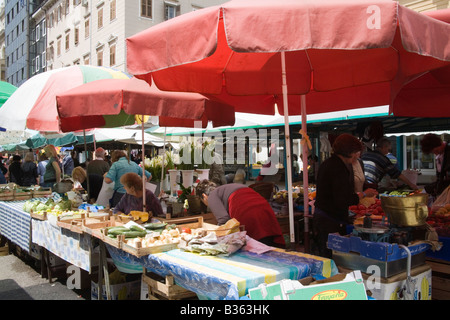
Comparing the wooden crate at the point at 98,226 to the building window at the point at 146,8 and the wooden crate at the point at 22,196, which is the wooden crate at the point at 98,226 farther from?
the building window at the point at 146,8

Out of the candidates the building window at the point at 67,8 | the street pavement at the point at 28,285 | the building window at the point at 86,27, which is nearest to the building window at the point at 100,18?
the building window at the point at 86,27

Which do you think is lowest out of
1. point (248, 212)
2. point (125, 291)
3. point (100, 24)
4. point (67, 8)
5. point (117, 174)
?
point (125, 291)

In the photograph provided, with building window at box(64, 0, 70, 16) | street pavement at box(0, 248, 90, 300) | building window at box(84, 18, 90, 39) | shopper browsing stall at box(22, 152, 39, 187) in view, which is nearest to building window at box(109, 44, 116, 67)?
building window at box(84, 18, 90, 39)

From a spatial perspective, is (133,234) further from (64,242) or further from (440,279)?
(440,279)

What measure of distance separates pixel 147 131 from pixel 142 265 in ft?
37.5

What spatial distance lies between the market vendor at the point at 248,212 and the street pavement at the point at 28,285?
8.06 ft

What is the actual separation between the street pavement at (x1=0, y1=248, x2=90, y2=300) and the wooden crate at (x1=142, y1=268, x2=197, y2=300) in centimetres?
204

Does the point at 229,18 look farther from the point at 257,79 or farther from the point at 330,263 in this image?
the point at 257,79

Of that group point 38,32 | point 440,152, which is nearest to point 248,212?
point 440,152

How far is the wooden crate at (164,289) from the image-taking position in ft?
10.1

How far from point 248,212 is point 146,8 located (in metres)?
26.1

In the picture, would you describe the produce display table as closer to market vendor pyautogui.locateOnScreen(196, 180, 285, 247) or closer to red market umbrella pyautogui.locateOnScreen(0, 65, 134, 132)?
market vendor pyautogui.locateOnScreen(196, 180, 285, 247)

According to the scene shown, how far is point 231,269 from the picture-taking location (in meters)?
2.72
